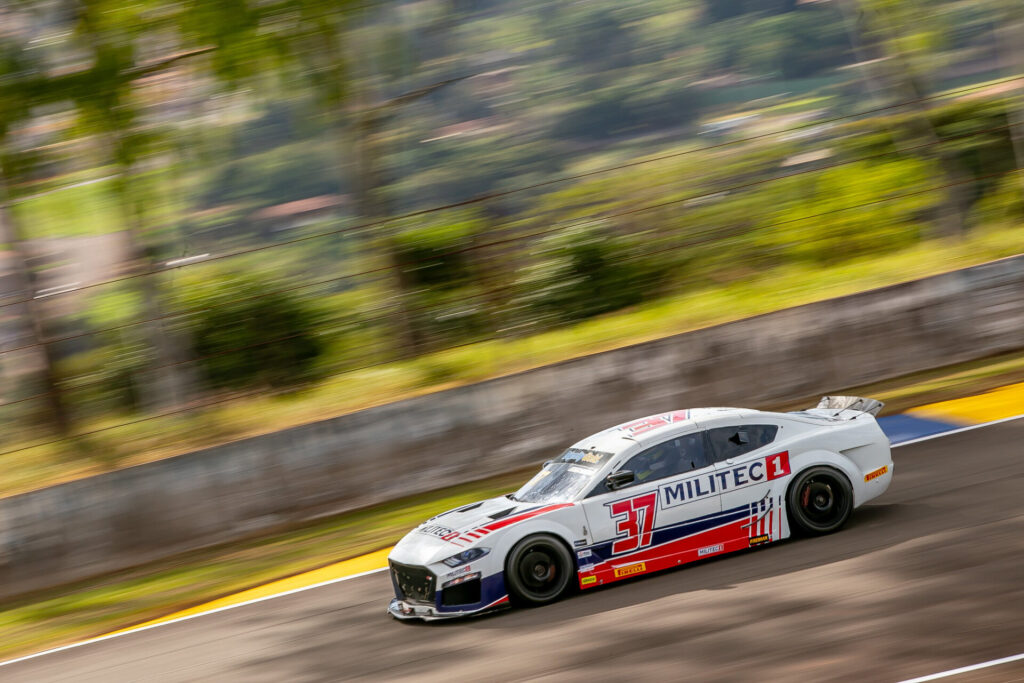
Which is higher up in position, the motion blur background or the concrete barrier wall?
the motion blur background

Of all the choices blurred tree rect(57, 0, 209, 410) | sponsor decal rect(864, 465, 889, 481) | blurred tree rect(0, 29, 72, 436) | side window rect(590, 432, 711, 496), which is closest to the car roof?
side window rect(590, 432, 711, 496)

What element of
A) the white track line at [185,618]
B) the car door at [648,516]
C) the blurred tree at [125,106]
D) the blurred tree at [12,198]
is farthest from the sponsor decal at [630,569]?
the blurred tree at [12,198]

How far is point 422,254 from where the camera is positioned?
50.4 feet

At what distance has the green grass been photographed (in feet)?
45.8

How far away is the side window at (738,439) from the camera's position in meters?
9.13

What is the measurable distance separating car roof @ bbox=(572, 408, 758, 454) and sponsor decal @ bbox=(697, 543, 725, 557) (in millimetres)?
1012

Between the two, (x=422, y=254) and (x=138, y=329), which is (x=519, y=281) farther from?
(x=138, y=329)

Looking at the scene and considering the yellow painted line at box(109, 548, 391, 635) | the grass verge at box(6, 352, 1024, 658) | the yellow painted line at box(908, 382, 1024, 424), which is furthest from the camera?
the yellow painted line at box(908, 382, 1024, 424)

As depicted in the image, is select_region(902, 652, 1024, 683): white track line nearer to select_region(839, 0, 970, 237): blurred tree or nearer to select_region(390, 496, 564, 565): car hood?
select_region(390, 496, 564, 565): car hood

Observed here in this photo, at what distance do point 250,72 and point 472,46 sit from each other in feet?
29.6

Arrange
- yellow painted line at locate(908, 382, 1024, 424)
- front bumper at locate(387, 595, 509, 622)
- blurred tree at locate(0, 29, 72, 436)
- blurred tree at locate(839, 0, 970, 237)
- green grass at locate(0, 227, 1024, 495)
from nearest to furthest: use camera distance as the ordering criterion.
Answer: front bumper at locate(387, 595, 509, 622)
yellow painted line at locate(908, 382, 1024, 424)
green grass at locate(0, 227, 1024, 495)
blurred tree at locate(0, 29, 72, 436)
blurred tree at locate(839, 0, 970, 237)

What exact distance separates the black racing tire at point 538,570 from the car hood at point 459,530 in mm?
240

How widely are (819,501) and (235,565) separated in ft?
23.0

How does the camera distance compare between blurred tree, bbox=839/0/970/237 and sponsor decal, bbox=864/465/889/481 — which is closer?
sponsor decal, bbox=864/465/889/481
